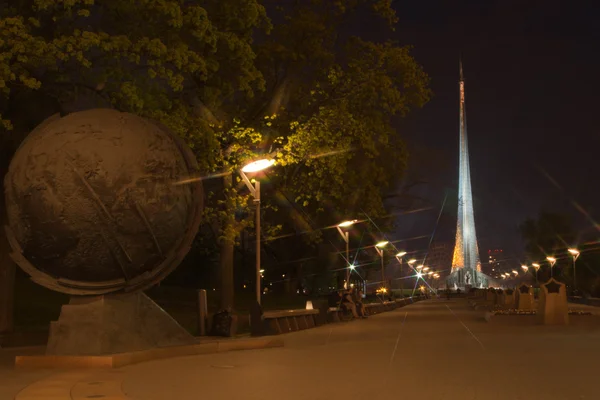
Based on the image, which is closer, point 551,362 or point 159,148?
point 551,362

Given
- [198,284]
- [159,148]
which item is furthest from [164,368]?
[198,284]

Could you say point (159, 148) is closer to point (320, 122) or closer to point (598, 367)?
point (598, 367)

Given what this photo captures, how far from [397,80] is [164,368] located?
20.8m

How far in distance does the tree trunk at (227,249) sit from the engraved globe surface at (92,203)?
44.0ft

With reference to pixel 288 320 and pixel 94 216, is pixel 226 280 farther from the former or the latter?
pixel 94 216

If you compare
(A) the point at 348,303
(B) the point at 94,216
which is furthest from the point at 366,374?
(A) the point at 348,303

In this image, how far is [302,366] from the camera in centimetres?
1612

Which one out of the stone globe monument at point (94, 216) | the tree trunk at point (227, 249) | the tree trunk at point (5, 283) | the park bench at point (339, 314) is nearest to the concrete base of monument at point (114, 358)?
the stone globe monument at point (94, 216)

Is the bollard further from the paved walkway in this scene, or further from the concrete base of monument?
the concrete base of monument

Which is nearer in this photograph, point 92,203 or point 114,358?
point 114,358

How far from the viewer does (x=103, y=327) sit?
56.0 feet

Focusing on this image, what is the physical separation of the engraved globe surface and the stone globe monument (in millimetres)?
18

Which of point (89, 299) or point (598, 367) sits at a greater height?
point (89, 299)

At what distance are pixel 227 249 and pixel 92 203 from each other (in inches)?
643
